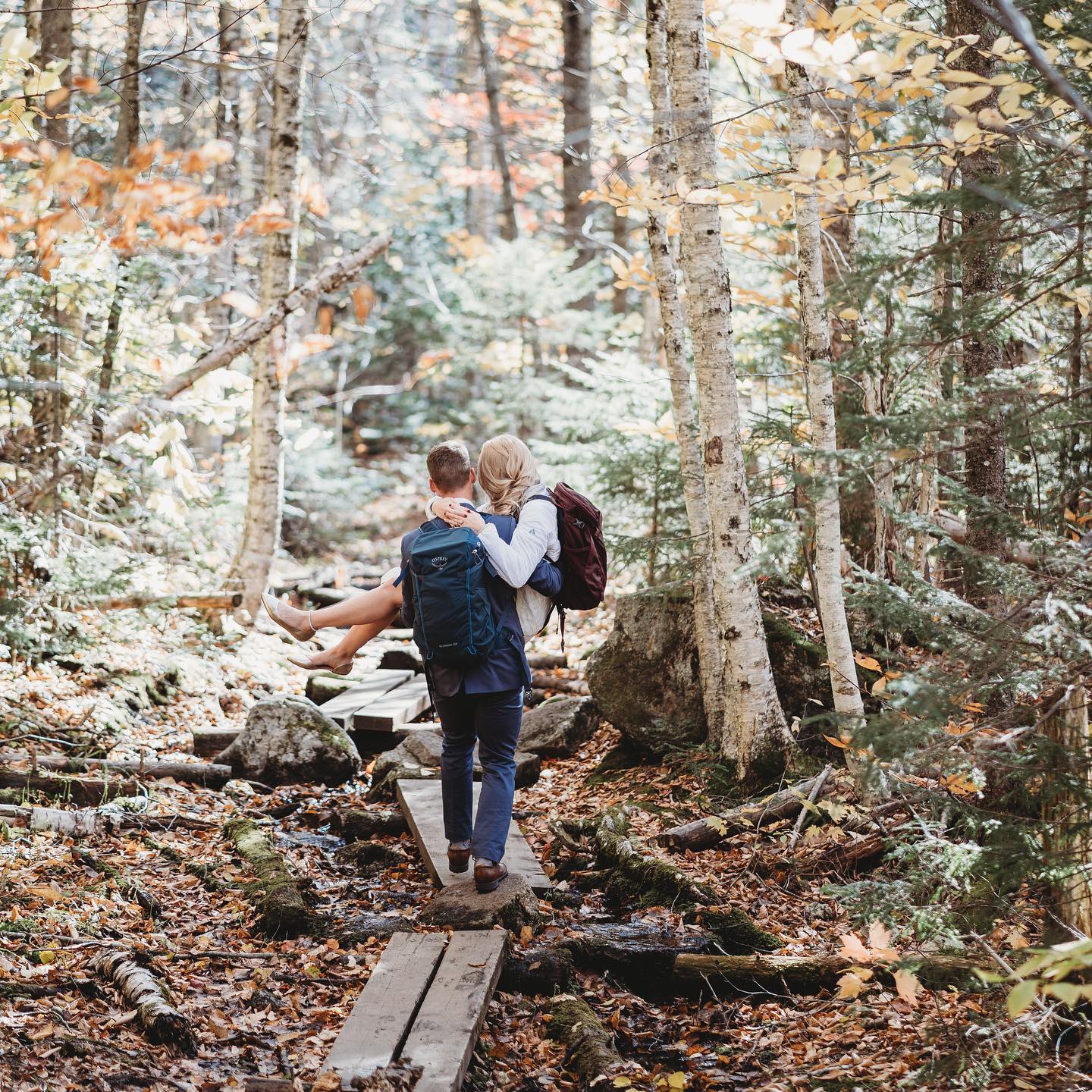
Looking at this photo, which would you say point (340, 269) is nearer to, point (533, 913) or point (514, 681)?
point (514, 681)

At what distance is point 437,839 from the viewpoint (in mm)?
5828

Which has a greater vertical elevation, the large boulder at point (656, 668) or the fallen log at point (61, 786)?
the large boulder at point (656, 668)

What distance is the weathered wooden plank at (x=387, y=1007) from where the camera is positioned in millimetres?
3475

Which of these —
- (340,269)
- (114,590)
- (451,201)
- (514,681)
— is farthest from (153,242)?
(451,201)

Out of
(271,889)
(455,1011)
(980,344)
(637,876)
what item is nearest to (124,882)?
(271,889)

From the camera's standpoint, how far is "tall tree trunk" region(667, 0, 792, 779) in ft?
19.9

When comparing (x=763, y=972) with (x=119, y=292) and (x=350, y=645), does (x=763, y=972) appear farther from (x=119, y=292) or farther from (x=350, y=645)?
(x=119, y=292)

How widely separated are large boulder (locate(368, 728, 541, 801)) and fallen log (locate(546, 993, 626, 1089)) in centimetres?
279

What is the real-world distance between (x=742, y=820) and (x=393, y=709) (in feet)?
12.0

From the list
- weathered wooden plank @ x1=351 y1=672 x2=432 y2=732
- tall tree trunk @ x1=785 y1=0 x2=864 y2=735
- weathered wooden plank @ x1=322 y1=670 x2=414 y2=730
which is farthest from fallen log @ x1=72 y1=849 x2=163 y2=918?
tall tree trunk @ x1=785 y1=0 x2=864 y2=735

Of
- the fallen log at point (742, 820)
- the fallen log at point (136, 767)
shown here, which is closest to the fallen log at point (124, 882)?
the fallen log at point (136, 767)

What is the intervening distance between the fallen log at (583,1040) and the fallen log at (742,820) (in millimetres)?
1657

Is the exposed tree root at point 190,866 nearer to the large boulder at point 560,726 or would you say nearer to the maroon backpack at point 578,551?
the maroon backpack at point 578,551

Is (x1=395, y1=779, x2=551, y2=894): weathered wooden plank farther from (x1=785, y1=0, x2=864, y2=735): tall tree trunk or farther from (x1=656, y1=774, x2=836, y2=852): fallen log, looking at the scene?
(x1=785, y1=0, x2=864, y2=735): tall tree trunk
